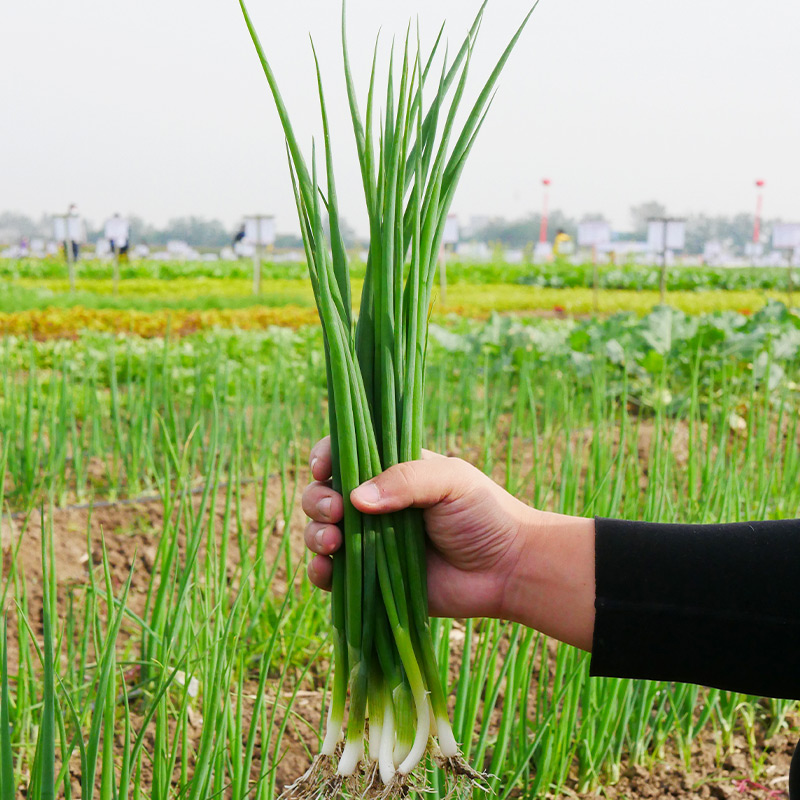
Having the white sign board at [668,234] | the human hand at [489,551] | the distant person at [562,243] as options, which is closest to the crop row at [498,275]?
the white sign board at [668,234]

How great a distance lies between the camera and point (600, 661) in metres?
1.08

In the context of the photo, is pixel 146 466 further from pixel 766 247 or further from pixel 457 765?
pixel 766 247

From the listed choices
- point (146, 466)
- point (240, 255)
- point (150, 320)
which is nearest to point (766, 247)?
point (240, 255)

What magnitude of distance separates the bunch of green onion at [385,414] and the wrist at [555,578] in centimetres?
18

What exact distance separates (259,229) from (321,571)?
12.6 metres

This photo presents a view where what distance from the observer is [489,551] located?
1.14m

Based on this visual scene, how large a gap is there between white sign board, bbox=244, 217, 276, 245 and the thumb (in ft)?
41.4

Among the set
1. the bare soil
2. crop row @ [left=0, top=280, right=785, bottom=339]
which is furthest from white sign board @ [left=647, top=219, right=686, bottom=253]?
the bare soil

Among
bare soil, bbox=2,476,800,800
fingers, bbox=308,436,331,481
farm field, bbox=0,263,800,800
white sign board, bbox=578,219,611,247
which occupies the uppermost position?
white sign board, bbox=578,219,611,247

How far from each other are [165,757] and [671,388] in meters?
3.72

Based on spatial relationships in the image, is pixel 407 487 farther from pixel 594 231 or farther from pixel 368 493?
pixel 594 231

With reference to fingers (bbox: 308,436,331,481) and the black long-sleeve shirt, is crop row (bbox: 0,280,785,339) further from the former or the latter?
the black long-sleeve shirt

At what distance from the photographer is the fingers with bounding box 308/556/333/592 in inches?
43.9

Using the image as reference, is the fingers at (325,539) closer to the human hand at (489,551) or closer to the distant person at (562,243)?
the human hand at (489,551)
